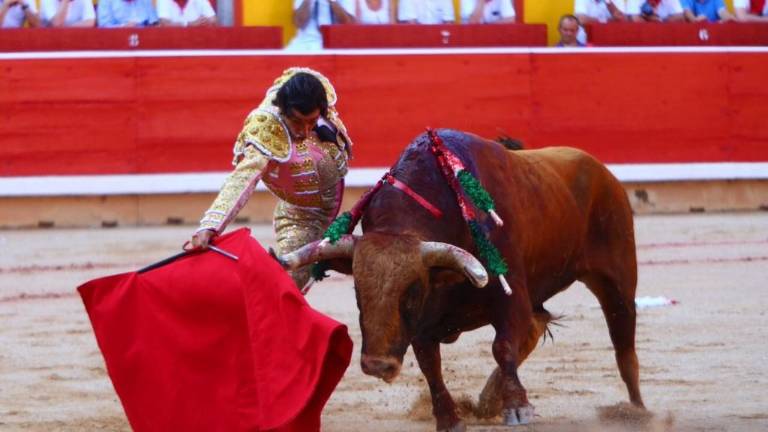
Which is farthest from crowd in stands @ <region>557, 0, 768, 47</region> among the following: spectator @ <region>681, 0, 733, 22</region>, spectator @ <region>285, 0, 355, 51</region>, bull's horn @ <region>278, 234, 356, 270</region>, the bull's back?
bull's horn @ <region>278, 234, 356, 270</region>

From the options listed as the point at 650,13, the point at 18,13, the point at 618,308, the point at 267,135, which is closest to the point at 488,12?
the point at 650,13

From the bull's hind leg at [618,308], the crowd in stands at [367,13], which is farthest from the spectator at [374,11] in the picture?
the bull's hind leg at [618,308]

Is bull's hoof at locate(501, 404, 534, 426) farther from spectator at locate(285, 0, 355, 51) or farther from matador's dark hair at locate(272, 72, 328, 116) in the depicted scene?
spectator at locate(285, 0, 355, 51)

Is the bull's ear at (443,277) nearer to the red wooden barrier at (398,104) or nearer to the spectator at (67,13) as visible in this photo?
the red wooden barrier at (398,104)

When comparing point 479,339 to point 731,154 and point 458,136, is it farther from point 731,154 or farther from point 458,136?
point 731,154

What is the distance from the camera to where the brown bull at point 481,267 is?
12.9 feet

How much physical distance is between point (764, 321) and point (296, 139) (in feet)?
9.24

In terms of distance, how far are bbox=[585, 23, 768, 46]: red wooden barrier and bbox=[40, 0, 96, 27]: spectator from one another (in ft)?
11.0

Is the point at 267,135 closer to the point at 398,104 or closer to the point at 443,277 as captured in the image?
the point at 443,277

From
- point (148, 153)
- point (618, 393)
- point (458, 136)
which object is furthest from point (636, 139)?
point (458, 136)

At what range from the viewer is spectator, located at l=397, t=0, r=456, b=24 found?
33.6 ft

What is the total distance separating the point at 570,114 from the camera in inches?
414

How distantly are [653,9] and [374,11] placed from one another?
202cm

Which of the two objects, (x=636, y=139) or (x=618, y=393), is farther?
(x=636, y=139)
